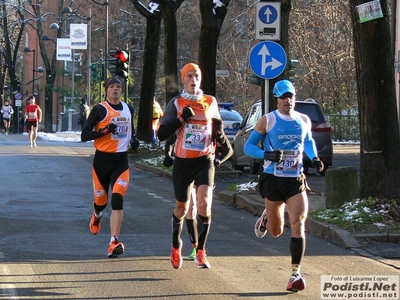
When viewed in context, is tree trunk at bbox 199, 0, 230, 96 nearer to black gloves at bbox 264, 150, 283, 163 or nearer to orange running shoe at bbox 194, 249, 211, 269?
orange running shoe at bbox 194, 249, 211, 269

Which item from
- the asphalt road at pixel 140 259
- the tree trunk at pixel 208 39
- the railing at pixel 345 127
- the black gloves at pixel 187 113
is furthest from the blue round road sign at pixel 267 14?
the railing at pixel 345 127

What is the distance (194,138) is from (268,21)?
7.11 m

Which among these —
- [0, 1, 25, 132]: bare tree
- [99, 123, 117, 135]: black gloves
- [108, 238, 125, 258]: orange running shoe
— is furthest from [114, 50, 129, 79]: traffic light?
[0, 1, 25, 132]: bare tree

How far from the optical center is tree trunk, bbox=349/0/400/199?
12391mm

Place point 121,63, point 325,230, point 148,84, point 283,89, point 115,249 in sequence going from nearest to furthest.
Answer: point 283,89, point 115,249, point 325,230, point 121,63, point 148,84

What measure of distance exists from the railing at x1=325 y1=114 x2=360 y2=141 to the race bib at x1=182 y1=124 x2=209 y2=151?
33.8 metres

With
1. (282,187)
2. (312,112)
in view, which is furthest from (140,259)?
(312,112)

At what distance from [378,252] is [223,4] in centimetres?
1331

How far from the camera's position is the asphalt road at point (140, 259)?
7988 mm

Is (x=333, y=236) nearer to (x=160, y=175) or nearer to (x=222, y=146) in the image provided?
(x=222, y=146)

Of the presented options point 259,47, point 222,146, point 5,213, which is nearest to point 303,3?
point 259,47

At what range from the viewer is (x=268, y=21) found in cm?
1570

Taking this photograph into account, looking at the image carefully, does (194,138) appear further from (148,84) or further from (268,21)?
(148,84)

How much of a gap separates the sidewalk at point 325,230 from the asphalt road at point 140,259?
0.48 feet
